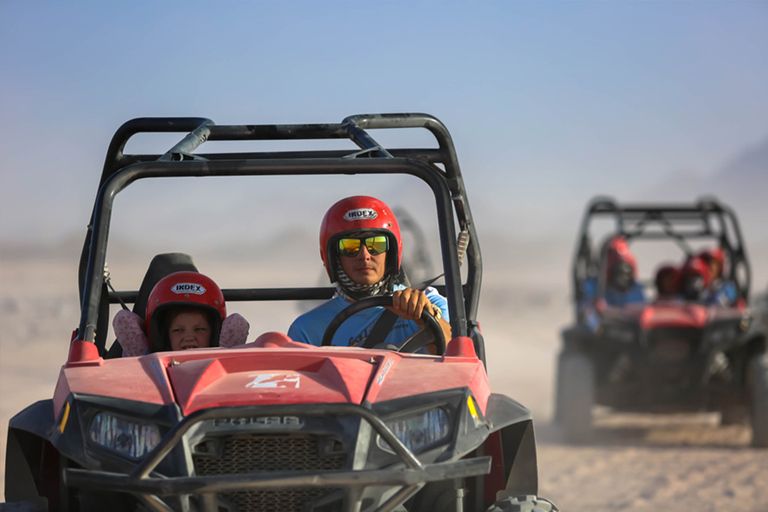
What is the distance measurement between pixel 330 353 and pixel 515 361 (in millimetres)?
23548

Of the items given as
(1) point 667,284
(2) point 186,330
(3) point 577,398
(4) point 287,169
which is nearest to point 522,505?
(4) point 287,169

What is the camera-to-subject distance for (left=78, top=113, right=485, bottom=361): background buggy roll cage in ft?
11.7

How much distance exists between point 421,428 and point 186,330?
1.54m

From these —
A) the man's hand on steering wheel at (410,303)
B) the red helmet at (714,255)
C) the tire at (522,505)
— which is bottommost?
the tire at (522,505)

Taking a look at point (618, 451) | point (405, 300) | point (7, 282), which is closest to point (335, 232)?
point (405, 300)

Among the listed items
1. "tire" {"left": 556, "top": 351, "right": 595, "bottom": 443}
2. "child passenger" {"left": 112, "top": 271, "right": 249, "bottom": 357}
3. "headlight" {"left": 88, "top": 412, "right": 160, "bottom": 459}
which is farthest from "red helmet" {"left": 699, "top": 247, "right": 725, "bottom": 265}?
"headlight" {"left": 88, "top": 412, "right": 160, "bottom": 459}

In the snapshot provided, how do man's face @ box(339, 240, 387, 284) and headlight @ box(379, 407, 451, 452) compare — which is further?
man's face @ box(339, 240, 387, 284)

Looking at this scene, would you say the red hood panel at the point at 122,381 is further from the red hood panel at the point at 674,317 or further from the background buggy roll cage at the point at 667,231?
the background buggy roll cage at the point at 667,231

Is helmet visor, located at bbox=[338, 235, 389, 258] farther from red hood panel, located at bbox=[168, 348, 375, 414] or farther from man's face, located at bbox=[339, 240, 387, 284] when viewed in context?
red hood panel, located at bbox=[168, 348, 375, 414]

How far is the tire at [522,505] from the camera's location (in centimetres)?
330

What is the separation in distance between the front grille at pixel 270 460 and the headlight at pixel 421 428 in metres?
0.18

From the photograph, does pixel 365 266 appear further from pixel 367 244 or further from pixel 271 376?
pixel 271 376

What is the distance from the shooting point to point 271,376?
3.23 meters

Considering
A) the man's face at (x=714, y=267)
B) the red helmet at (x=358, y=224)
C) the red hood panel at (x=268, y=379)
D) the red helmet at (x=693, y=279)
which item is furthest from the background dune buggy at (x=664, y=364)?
the red hood panel at (x=268, y=379)
